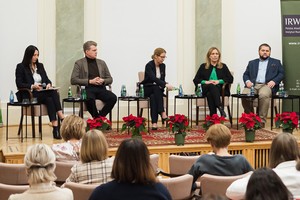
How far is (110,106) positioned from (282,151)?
5.75 metres

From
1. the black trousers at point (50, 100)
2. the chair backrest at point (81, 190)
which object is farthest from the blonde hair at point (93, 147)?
the black trousers at point (50, 100)

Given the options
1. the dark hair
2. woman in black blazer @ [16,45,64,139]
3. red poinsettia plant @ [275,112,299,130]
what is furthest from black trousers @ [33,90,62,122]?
red poinsettia plant @ [275,112,299,130]

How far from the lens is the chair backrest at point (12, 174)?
203 inches

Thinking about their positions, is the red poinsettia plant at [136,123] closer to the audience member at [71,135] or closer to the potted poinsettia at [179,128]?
the potted poinsettia at [179,128]

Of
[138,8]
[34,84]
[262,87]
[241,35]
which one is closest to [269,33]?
[241,35]

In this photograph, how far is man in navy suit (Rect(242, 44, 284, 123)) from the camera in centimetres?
1011

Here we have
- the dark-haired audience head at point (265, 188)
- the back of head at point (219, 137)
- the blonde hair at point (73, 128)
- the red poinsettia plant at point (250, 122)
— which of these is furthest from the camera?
the red poinsettia plant at point (250, 122)

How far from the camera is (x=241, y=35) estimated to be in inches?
448

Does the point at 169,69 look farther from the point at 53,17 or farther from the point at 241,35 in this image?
the point at 53,17

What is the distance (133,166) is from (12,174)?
210 cm

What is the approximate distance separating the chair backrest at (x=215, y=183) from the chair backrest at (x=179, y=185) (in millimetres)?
103

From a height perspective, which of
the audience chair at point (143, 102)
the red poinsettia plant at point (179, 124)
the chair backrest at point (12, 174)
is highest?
the audience chair at point (143, 102)

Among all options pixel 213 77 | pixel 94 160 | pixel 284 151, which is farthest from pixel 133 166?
pixel 213 77

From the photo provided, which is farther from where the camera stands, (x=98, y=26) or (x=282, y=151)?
(x=98, y=26)
